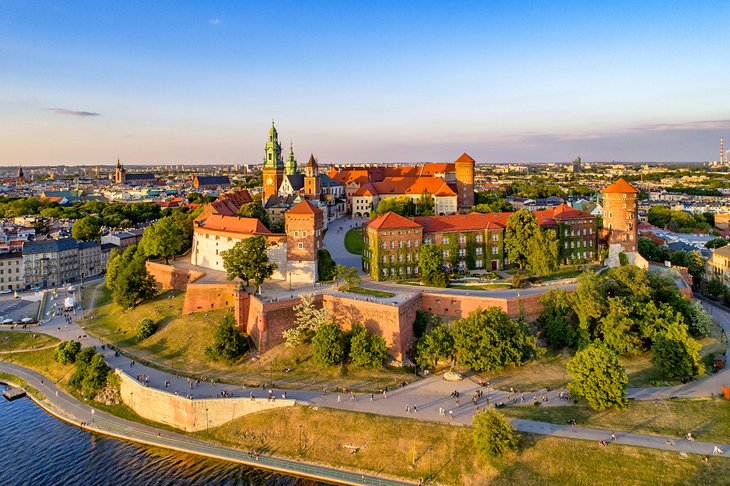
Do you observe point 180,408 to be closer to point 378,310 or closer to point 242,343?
point 242,343

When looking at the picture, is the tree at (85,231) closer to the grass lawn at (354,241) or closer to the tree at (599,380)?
the grass lawn at (354,241)

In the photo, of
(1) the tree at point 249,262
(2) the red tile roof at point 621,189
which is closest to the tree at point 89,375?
(1) the tree at point 249,262

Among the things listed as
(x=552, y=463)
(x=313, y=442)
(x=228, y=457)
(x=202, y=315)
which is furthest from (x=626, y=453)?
(x=202, y=315)

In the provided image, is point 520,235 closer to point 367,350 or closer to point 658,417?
point 367,350

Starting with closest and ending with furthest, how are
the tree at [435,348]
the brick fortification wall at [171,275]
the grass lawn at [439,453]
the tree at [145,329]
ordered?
the grass lawn at [439,453] → the tree at [435,348] → the tree at [145,329] → the brick fortification wall at [171,275]

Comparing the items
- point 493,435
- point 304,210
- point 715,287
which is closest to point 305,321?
point 304,210

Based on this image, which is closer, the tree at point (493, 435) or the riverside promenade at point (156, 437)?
the tree at point (493, 435)

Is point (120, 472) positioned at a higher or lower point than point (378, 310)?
lower
